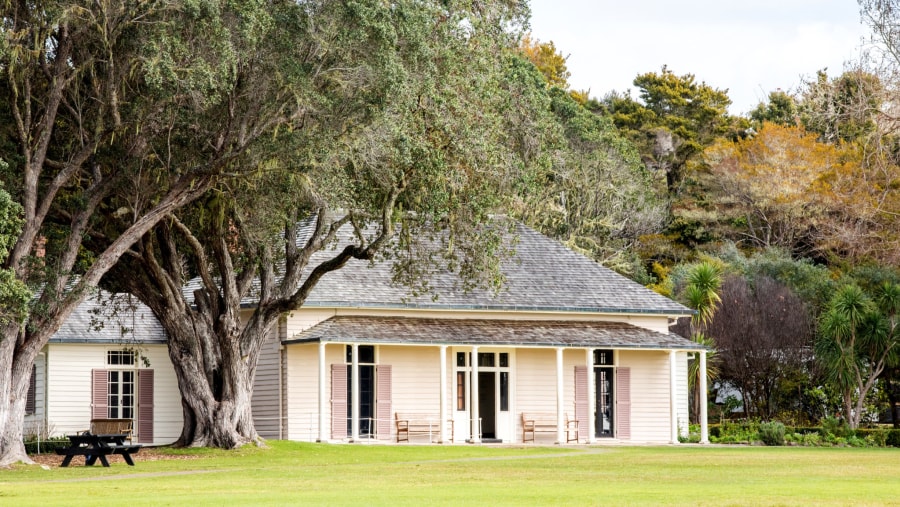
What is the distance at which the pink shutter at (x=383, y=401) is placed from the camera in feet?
103

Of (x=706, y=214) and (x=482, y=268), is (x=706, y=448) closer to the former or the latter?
(x=482, y=268)

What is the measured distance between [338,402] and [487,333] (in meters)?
3.79

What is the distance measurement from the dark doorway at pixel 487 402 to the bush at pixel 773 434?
21.0 ft

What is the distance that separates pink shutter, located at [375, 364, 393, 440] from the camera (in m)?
31.5

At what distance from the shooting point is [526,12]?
24578 mm

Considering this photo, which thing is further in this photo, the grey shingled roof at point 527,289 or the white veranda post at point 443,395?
the grey shingled roof at point 527,289

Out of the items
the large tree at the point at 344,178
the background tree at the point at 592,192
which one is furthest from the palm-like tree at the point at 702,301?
the large tree at the point at 344,178

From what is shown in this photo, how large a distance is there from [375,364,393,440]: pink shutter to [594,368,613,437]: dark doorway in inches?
217

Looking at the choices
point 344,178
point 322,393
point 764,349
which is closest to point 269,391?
point 322,393

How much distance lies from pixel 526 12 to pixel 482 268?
4.90 meters

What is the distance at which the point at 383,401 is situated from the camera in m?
31.6

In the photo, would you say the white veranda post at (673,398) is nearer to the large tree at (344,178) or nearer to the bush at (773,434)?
the bush at (773,434)

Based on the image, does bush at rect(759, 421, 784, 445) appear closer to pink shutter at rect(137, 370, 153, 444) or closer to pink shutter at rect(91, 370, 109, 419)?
pink shutter at rect(137, 370, 153, 444)

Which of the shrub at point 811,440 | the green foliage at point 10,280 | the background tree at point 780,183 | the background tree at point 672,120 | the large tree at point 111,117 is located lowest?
the shrub at point 811,440
